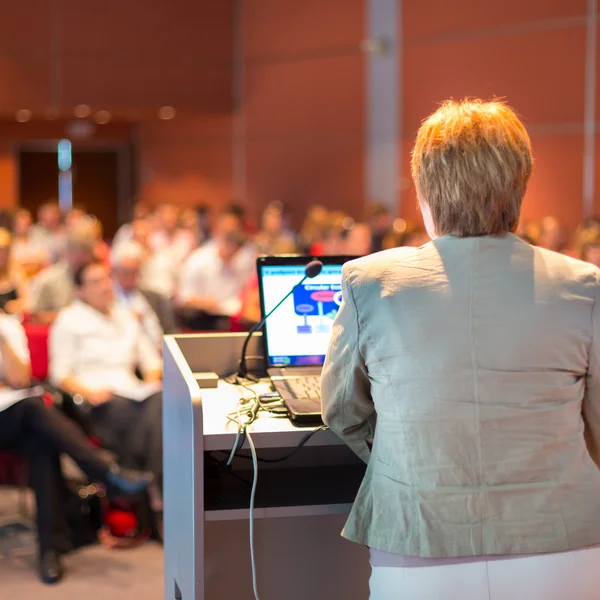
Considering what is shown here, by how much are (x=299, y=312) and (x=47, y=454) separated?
5.82 ft

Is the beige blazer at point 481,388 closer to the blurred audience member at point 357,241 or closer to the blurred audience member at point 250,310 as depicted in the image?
the blurred audience member at point 250,310

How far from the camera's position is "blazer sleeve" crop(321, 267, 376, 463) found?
71.6 inches

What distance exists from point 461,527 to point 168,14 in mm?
10740

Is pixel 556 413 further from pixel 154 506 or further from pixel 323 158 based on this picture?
pixel 323 158

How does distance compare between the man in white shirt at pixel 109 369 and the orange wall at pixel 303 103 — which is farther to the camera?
the orange wall at pixel 303 103

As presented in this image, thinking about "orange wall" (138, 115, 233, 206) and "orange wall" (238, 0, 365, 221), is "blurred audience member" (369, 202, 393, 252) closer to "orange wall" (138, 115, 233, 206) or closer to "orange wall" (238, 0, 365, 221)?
"orange wall" (238, 0, 365, 221)

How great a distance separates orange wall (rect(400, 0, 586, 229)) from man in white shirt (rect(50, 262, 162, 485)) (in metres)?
3.74

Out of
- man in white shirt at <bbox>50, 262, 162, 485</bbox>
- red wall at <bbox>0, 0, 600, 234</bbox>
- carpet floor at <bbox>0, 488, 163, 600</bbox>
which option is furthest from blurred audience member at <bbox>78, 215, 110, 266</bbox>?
red wall at <bbox>0, 0, 600, 234</bbox>

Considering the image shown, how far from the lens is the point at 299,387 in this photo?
2.52 m

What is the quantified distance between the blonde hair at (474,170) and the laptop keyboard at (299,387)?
2.55ft

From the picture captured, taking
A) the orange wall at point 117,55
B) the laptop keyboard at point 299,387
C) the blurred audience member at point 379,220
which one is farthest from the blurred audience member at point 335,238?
the orange wall at point 117,55

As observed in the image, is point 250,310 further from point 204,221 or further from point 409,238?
point 204,221

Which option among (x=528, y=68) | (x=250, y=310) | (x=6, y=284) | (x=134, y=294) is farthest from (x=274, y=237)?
(x=250, y=310)

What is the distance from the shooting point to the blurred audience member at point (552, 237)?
22.4 ft
